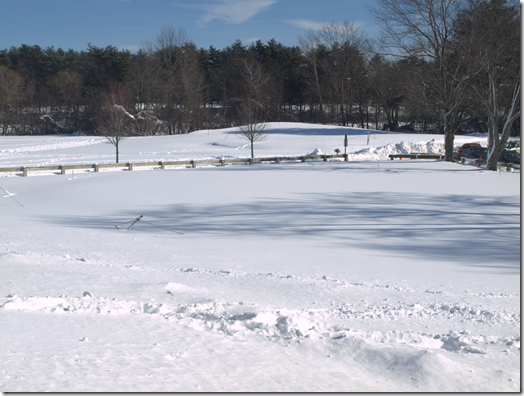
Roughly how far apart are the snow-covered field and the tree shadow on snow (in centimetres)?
8

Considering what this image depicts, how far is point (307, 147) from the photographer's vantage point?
4600 centimetres

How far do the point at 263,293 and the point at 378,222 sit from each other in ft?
24.1

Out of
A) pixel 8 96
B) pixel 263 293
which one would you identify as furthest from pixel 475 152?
pixel 8 96

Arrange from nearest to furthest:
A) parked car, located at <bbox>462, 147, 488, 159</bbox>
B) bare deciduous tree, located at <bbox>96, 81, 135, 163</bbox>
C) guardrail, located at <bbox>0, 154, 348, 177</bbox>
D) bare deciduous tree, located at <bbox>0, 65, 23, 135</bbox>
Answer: guardrail, located at <bbox>0, 154, 348, 177</bbox> < parked car, located at <bbox>462, 147, 488, 159</bbox> < bare deciduous tree, located at <bbox>96, 81, 135, 163</bbox> < bare deciduous tree, located at <bbox>0, 65, 23, 135</bbox>

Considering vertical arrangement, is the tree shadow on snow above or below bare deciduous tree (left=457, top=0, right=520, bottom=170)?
below

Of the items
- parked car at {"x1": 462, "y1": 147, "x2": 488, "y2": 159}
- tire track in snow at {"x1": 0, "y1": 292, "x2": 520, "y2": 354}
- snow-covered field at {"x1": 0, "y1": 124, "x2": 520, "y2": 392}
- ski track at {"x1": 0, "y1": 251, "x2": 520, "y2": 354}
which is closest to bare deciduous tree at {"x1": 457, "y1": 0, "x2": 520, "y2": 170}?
parked car at {"x1": 462, "y1": 147, "x2": 488, "y2": 159}

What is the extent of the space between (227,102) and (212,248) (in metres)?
66.8

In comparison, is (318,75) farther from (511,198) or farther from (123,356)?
(123,356)

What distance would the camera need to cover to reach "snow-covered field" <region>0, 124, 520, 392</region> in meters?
4.02

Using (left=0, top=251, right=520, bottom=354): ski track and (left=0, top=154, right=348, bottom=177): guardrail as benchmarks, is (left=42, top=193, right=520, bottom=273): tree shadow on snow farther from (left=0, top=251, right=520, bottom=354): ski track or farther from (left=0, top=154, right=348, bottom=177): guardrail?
(left=0, top=154, right=348, bottom=177): guardrail

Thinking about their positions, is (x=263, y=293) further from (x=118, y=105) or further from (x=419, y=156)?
(x=118, y=105)

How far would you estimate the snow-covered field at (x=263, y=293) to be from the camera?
4020 mm

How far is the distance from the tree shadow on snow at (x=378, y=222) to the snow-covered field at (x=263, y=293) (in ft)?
0.26

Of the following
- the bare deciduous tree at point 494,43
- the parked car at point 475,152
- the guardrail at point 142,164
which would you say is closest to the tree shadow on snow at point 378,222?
the bare deciduous tree at point 494,43
